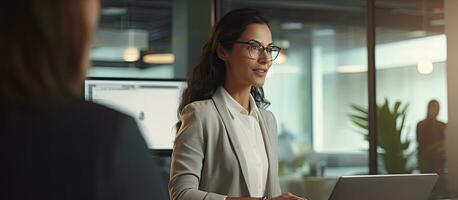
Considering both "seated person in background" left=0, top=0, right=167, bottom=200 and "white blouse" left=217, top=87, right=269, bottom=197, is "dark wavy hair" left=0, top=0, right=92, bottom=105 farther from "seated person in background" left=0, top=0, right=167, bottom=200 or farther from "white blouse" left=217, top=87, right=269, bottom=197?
"white blouse" left=217, top=87, right=269, bottom=197

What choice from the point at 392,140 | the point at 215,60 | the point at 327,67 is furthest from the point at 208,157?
the point at 327,67

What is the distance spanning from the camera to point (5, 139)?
0.96 metres

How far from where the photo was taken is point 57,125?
0.96 meters

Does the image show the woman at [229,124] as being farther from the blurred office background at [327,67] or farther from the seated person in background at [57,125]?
the blurred office background at [327,67]

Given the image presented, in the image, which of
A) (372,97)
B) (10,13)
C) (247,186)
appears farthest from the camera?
(372,97)

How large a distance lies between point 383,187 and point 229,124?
1.79 ft

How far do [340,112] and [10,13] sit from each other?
25.7ft

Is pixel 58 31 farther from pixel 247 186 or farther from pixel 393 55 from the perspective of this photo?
pixel 393 55

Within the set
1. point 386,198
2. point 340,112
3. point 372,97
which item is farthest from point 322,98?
point 386,198

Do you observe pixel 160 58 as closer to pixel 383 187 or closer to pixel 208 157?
pixel 208 157

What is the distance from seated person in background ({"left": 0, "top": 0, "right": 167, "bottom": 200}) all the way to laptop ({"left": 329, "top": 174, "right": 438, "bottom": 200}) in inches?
61.6

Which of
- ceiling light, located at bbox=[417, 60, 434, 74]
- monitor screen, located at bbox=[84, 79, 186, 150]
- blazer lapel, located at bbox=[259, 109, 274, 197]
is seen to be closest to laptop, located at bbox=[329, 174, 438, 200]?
blazer lapel, located at bbox=[259, 109, 274, 197]

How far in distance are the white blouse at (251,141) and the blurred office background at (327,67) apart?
3238 millimetres

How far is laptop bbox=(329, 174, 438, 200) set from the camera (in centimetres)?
246
